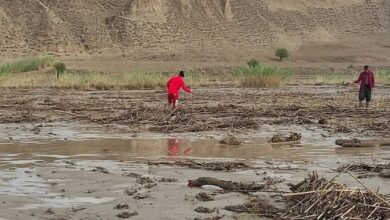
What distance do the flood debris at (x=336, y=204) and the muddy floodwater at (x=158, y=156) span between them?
67cm

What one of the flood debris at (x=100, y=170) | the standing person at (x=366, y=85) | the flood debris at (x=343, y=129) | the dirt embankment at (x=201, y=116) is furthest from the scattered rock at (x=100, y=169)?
the standing person at (x=366, y=85)

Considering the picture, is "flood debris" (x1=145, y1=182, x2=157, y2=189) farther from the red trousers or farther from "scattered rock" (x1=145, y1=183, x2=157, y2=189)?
the red trousers

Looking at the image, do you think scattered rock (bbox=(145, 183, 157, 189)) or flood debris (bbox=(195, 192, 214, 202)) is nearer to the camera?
flood debris (bbox=(195, 192, 214, 202))

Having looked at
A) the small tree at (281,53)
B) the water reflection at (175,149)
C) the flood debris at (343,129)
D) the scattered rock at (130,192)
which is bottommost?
the water reflection at (175,149)

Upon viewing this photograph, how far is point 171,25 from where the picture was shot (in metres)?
65.5

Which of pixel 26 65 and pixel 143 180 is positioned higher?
pixel 26 65

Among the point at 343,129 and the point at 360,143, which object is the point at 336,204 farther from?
the point at 343,129

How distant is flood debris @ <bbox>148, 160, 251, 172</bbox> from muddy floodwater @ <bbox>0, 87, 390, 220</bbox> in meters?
0.03

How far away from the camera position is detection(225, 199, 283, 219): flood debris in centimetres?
711

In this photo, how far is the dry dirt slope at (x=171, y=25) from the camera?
5953 centimetres

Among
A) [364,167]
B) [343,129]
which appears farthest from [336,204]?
[343,129]

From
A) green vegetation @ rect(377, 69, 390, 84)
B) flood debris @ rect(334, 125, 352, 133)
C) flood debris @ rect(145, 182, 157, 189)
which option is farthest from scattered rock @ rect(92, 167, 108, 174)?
green vegetation @ rect(377, 69, 390, 84)

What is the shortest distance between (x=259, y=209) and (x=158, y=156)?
4686 mm

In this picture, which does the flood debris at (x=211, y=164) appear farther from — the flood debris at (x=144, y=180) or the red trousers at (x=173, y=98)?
the red trousers at (x=173, y=98)
